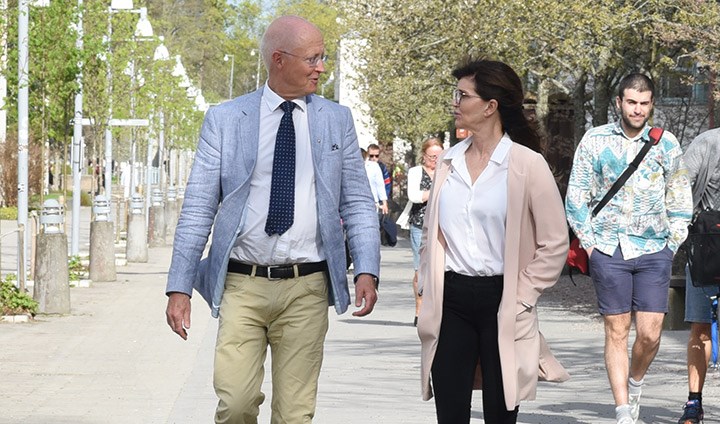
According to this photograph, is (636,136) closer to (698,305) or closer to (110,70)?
(698,305)

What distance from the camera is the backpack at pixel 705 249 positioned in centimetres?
855

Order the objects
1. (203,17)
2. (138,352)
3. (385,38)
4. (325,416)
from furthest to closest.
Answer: (203,17), (385,38), (138,352), (325,416)

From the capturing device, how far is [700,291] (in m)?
8.88

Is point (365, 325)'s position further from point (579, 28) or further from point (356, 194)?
point (356, 194)

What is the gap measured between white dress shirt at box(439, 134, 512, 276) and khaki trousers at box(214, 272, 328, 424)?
51cm

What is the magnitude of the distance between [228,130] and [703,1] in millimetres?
10912

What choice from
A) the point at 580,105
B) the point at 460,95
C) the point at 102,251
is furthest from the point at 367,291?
the point at 580,105

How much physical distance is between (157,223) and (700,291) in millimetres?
23258

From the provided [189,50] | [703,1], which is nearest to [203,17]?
[189,50]

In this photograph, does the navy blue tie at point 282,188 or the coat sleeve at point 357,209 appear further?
the coat sleeve at point 357,209

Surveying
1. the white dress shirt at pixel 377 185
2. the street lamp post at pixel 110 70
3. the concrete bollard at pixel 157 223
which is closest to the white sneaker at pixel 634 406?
the white dress shirt at pixel 377 185

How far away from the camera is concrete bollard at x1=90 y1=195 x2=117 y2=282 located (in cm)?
2055

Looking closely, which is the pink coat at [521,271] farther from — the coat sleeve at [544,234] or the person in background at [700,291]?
the person in background at [700,291]

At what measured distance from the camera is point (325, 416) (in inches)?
362
